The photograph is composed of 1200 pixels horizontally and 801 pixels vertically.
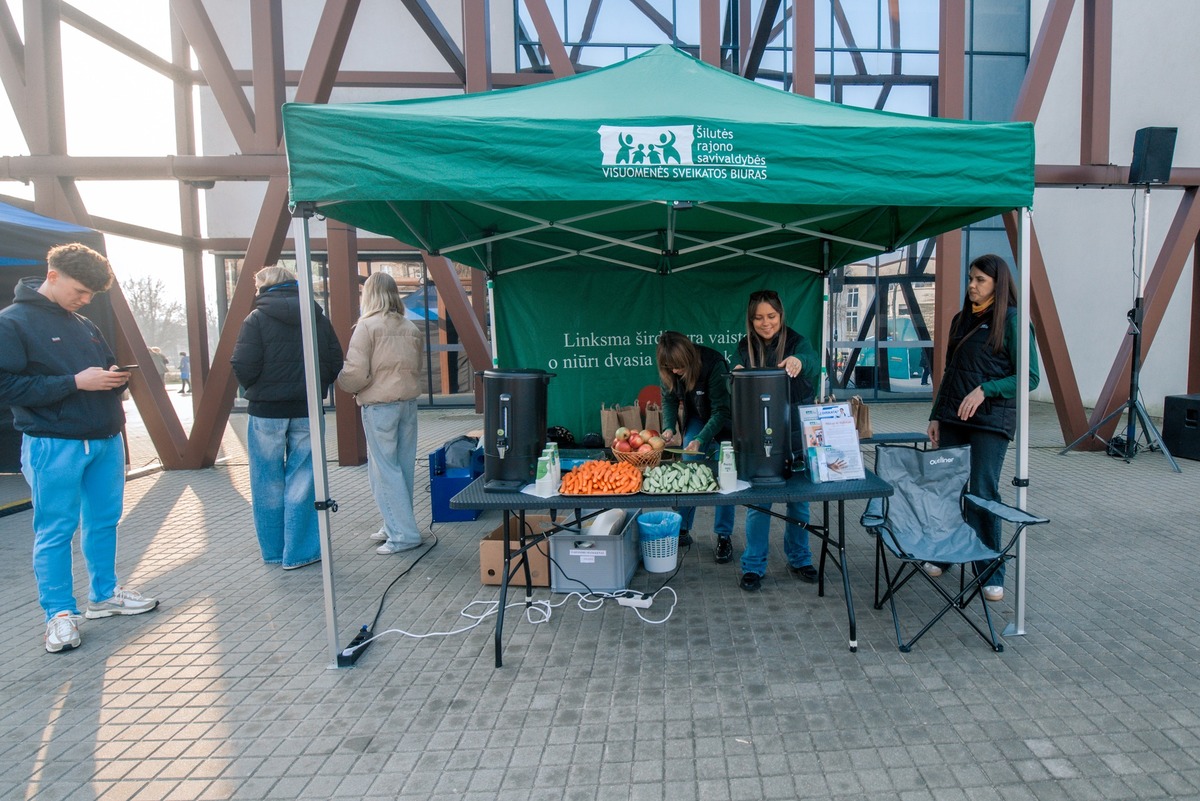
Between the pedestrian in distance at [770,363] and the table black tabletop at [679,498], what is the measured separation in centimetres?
57

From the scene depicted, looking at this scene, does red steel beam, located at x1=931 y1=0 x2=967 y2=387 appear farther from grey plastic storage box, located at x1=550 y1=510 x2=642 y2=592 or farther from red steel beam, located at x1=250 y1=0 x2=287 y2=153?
red steel beam, located at x1=250 y1=0 x2=287 y2=153

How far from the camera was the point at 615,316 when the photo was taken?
6.40 meters

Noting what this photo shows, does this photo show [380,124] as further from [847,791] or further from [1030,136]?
[847,791]

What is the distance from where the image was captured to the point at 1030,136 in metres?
3.04

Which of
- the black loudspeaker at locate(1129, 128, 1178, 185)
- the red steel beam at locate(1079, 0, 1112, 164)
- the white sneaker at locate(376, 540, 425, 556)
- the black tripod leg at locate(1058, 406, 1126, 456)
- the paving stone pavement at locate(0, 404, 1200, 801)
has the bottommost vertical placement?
the paving stone pavement at locate(0, 404, 1200, 801)

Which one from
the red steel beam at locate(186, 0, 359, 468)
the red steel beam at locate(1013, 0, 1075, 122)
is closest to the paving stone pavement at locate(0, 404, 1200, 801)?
the red steel beam at locate(186, 0, 359, 468)

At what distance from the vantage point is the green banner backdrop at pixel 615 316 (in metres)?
6.31

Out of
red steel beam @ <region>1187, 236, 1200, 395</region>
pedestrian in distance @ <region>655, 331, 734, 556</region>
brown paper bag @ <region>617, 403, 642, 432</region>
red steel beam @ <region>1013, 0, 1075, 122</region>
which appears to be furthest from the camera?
red steel beam @ <region>1187, 236, 1200, 395</region>

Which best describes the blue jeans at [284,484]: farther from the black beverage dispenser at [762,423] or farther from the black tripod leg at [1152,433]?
the black tripod leg at [1152,433]

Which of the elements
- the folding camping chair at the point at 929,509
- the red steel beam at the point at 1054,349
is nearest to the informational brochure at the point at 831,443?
the folding camping chair at the point at 929,509

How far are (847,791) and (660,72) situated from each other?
3490 millimetres

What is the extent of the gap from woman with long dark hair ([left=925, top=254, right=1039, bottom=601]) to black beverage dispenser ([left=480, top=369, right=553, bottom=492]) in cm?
232

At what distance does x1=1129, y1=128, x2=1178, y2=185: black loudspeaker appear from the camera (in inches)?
278

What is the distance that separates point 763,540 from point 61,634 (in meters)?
3.73
